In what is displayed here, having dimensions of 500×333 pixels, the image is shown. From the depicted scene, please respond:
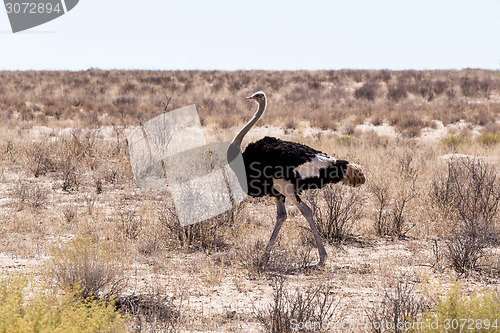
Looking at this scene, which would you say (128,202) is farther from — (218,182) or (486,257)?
(486,257)

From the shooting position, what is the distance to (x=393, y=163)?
11266 millimetres

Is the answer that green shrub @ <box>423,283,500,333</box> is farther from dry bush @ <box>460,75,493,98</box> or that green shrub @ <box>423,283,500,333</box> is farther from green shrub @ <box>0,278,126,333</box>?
dry bush @ <box>460,75,493,98</box>

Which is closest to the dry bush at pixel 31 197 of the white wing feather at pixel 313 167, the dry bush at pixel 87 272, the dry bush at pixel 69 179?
the dry bush at pixel 69 179

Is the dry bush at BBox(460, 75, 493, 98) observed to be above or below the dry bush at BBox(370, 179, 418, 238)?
above

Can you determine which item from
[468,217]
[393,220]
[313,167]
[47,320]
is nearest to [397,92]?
[393,220]

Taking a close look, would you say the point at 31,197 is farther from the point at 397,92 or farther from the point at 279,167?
the point at 397,92

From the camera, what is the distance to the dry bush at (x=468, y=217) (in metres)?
5.66

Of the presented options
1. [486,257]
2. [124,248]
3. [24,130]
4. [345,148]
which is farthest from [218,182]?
[24,130]

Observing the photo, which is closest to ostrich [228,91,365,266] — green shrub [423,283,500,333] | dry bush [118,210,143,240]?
dry bush [118,210,143,240]

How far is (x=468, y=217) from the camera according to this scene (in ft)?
21.8

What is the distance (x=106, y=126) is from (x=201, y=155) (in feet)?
29.4

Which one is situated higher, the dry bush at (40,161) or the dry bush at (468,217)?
the dry bush at (40,161)

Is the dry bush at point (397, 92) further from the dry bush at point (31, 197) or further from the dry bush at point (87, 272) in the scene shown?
the dry bush at point (87, 272)

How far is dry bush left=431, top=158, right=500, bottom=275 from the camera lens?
5.66 meters
